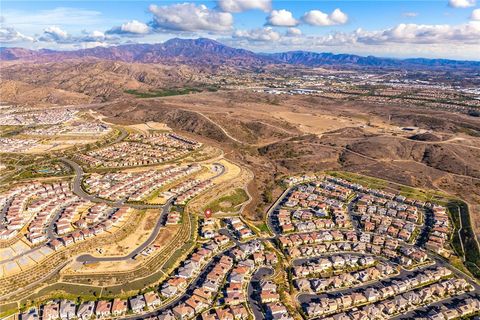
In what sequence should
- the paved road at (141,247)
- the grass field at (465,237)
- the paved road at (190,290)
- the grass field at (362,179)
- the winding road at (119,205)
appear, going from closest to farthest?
the paved road at (190,290) → the paved road at (141,247) → the winding road at (119,205) → the grass field at (465,237) → the grass field at (362,179)

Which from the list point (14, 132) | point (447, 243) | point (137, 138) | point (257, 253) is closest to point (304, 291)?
point (257, 253)

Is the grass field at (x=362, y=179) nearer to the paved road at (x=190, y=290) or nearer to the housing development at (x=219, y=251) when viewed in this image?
the housing development at (x=219, y=251)

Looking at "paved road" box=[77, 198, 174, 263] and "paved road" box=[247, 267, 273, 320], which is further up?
"paved road" box=[77, 198, 174, 263]

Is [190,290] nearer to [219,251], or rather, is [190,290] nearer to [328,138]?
[219,251]

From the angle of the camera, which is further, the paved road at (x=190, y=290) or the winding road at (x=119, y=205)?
the winding road at (x=119, y=205)

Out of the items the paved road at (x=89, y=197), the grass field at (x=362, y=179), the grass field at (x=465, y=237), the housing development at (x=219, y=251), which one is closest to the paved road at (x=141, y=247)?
the housing development at (x=219, y=251)

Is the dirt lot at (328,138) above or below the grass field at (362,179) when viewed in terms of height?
above

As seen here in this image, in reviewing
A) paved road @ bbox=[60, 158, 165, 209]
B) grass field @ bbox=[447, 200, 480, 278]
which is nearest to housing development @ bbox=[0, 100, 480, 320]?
paved road @ bbox=[60, 158, 165, 209]

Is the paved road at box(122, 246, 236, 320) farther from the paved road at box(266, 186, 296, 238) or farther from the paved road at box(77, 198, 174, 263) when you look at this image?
the paved road at box(77, 198, 174, 263)

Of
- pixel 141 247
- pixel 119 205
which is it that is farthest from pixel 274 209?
pixel 119 205
